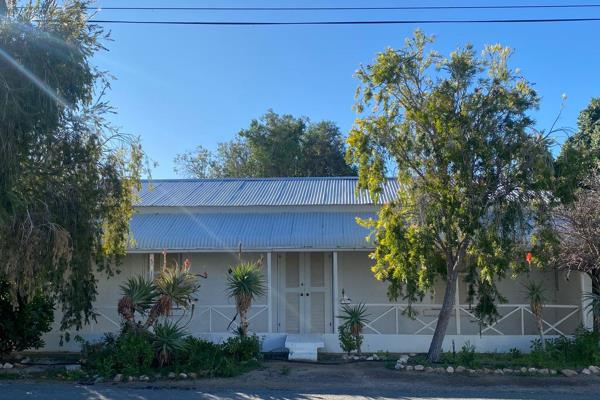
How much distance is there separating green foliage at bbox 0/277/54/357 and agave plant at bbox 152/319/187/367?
2.52 meters

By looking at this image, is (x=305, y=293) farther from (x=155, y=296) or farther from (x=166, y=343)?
(x=166, y=343)

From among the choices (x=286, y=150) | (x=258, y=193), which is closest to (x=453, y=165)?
(x=258, y=193)

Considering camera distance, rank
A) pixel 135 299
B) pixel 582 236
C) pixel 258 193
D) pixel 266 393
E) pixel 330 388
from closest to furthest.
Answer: pixel 266 393, pixel 330 388, pixel 135 299, pixel 582 236, pixel 258 193

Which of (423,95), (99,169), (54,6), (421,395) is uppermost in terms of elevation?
(54,6)

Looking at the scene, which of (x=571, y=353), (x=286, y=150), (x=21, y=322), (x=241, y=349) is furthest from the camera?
(x=286, y=150)

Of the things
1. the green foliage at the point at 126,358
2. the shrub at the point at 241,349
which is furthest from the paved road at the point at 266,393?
the shrub at the point at 241,349

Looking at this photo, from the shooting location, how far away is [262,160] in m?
33.7

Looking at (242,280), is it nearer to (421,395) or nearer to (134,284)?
(134,284)

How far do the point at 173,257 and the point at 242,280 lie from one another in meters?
4.36

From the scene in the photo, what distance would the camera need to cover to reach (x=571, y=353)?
36.1 ft

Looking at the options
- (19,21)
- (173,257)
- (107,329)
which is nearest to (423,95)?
(19,21)

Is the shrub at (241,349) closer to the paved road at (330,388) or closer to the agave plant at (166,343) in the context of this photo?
the paved road at (330,388)

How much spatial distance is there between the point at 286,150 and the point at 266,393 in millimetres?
25650

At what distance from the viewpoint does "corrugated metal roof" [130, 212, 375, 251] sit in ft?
44.1
